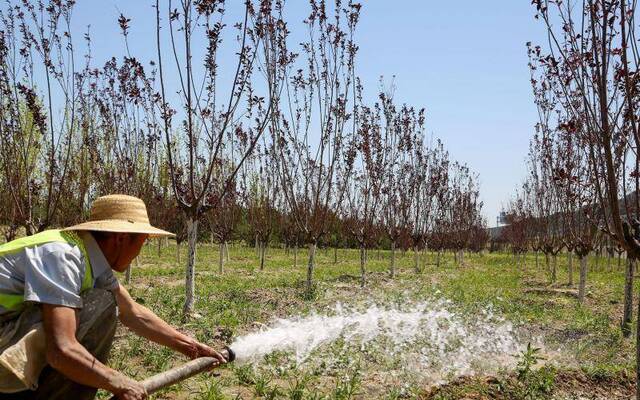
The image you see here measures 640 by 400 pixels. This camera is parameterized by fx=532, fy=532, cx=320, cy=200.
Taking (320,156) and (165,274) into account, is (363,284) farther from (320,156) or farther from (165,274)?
(165,274)

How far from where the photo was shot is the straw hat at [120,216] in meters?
2.65

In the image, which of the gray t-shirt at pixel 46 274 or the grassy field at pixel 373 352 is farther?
the grassy field at pixel 373 352

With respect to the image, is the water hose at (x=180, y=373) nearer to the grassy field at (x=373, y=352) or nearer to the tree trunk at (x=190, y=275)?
the grassy field at (x=373, y=352)

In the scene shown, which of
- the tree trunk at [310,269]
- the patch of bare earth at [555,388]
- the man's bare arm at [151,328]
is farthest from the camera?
the tree trunk at [310,269]

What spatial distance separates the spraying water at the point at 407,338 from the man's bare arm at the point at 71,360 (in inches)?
81.1

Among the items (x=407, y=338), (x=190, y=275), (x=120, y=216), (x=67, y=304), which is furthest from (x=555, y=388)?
(x=190, y=275)

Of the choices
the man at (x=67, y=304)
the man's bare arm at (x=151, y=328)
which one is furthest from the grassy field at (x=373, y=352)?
the man at (x=67, y=304)

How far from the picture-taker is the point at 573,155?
1161cm

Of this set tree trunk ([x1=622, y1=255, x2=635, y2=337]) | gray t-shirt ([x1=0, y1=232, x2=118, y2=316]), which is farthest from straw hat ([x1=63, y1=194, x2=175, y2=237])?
tree trunk ([x1=622, y1=255, x2=635, y2=337])

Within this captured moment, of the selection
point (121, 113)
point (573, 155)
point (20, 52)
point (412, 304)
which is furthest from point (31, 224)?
point (573, 155)

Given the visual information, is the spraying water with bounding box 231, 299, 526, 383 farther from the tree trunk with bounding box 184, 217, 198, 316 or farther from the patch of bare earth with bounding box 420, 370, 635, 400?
the tree trunk with bounding box 184, 217, 198, 316

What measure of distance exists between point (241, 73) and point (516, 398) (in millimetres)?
5816

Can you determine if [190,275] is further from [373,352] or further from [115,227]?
[115,227]

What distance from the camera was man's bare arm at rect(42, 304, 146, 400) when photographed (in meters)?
2.26
